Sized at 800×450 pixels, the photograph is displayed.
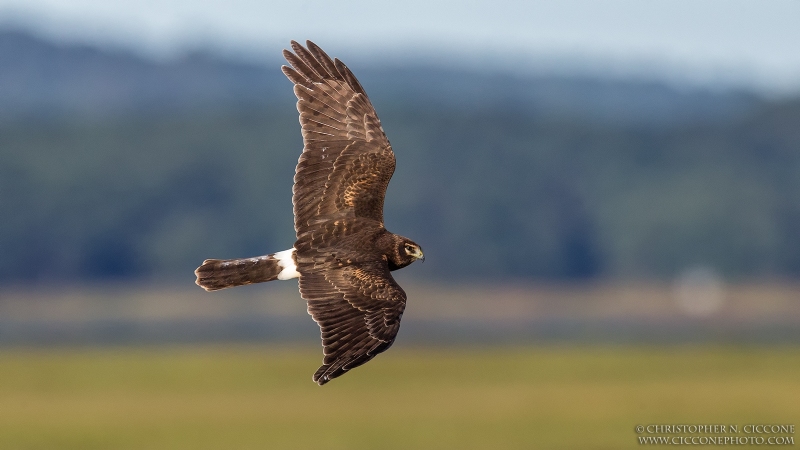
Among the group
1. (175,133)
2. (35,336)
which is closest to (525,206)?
(175,133)

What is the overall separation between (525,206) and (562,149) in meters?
19.4

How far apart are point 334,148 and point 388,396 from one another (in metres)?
43.4

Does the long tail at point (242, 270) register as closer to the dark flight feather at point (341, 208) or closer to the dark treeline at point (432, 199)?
the dark flight feather at point (341, 208)

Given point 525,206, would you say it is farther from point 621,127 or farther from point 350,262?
point 350,262

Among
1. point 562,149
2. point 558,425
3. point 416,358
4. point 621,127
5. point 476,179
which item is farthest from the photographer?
point 621,127

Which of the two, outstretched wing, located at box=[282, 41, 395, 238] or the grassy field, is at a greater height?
outstretched wing, located at box=[282, 41, 395, 238]

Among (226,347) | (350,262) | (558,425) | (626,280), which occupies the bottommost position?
(626,280)

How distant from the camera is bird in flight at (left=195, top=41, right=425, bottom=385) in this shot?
1367cm

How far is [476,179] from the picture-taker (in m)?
153

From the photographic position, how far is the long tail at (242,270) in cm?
1453

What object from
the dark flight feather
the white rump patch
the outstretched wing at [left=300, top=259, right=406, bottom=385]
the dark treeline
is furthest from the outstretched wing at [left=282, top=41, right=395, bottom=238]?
the dark treeline

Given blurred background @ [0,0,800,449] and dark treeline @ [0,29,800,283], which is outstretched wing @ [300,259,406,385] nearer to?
blurred background @ [0,0,800,449]

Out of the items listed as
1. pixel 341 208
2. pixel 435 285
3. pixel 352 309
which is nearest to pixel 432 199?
pixel 435 285

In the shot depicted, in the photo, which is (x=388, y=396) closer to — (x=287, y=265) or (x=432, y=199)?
(x=287, y=265)
